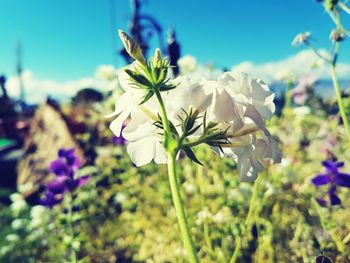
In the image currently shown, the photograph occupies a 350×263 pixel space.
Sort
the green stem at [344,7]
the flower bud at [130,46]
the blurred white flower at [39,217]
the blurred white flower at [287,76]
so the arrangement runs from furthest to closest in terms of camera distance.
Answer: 1. the blurred white flower at [287,76]
2. the blurred white flower at [39,217]
3. the green stem at [344,7]
4. the flower bud at [130,46]

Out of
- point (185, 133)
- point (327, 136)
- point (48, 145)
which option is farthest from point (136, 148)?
point (48, 145)

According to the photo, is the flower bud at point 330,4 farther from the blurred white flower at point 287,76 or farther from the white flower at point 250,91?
the blurred white flower at point 287,76

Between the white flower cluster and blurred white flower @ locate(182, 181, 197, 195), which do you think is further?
blurred white flower @ locate(182, 181, 197, 195)

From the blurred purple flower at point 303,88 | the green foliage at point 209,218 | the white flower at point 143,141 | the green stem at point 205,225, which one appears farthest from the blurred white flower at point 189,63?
the white flower at point 143,141

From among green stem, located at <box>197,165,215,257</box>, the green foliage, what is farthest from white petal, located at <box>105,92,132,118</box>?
green stem, located at <box>197,165,215,257</box>

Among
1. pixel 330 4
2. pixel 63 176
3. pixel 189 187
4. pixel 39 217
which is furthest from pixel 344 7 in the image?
pixel 39 217

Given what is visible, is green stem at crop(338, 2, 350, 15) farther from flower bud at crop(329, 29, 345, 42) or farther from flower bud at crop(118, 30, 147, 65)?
flower bud at crop(118, 30, 147, 65)

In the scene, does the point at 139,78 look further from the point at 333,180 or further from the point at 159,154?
the point at 333,180
